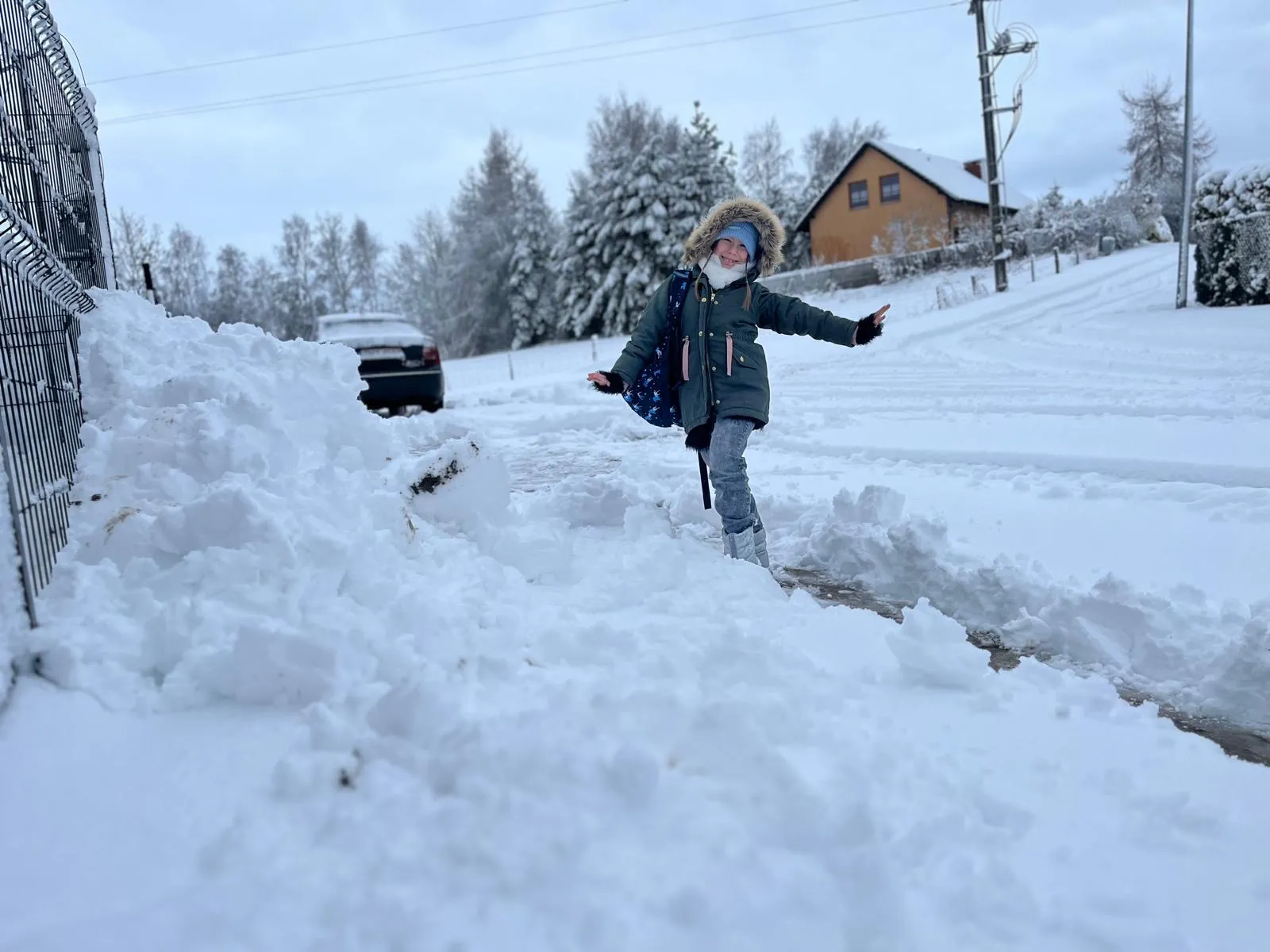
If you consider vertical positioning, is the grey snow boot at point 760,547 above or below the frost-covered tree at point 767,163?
below

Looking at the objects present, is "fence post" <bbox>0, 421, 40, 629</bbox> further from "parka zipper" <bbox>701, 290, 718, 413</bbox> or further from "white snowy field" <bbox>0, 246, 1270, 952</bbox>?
"parka zipper" <bbox>701, 290, 718, 413</bbox>

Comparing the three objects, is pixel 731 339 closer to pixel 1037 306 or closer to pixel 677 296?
pixel 677 296

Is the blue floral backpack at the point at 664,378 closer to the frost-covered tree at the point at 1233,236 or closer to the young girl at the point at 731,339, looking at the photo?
the young girl at the point at 731,339

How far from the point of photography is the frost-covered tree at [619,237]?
30.8m

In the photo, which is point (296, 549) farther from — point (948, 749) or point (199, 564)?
point (948, 749)

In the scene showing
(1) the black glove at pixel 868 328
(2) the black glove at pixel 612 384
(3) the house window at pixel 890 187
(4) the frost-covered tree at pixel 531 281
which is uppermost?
(3) the house window at pixel 890 187

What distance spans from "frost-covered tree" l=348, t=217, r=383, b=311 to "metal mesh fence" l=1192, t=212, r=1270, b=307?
167 ft

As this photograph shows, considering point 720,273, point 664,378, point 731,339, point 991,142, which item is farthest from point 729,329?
point 991,142

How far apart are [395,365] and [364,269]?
50019 mm

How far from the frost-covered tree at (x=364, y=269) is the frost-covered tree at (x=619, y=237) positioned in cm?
2689

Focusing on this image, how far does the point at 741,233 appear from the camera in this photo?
3.97 m

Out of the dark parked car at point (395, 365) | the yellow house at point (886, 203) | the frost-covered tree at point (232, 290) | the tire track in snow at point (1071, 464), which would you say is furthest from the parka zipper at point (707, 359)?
the frost-covered tree at point (232, 290)

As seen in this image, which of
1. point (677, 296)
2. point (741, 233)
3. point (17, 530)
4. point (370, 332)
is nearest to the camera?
point (17, 530)

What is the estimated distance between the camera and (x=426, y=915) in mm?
1629
